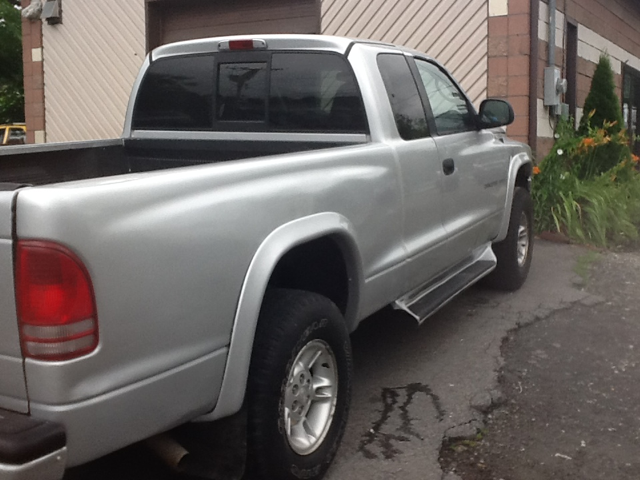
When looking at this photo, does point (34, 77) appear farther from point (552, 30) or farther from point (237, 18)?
point (552, 30)

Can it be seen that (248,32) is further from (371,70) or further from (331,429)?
(331,429)

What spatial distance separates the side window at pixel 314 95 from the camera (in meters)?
3.97

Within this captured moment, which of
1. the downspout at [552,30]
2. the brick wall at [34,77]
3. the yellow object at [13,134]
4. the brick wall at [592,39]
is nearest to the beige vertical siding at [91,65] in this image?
the brick wall at [34,77]

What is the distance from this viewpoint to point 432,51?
898 cm

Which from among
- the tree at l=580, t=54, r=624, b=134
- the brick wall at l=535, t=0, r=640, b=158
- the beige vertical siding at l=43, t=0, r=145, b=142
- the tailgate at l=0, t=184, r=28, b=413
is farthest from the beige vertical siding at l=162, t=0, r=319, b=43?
the tailgate at l=0, t=184, r=28, b=413

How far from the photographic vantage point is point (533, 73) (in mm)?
8562

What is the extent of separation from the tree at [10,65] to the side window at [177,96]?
22.2 meters

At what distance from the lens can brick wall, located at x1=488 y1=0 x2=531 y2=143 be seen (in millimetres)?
8469

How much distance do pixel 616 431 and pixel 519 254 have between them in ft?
8.96

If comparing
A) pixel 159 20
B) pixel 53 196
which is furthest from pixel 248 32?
pixel 53 196

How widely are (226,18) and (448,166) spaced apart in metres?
6.97

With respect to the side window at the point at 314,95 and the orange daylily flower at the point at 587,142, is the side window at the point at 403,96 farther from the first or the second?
the orange daylily flower at the point at 587,142

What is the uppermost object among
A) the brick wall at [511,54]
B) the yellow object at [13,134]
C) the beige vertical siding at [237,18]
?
the beige vertical siding at [237,18]

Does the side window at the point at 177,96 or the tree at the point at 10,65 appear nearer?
the side window at the point at 177,96
